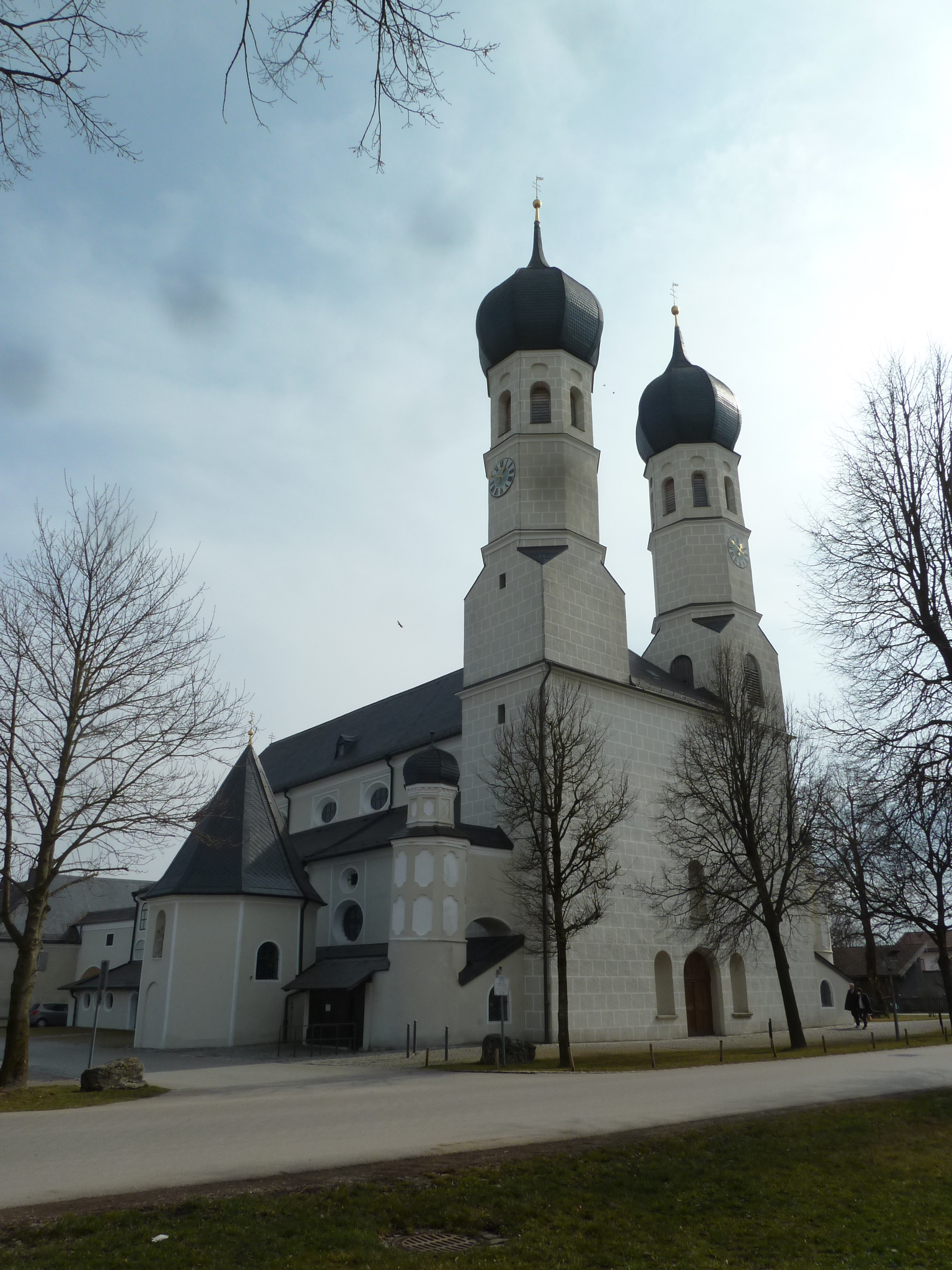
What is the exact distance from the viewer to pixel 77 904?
2389 inches

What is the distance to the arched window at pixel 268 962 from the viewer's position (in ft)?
98.6

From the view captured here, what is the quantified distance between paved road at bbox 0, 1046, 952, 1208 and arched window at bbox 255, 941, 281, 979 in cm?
1013

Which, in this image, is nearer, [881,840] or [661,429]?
[881,840]

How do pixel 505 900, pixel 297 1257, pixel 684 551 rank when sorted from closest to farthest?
pixel 297 1257 → pixel 505 900 → pixel 684 551

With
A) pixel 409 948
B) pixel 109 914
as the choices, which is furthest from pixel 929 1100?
pixel 109 914

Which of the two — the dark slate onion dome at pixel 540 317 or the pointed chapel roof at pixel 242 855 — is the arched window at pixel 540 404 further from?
the pointed chapel roof at pixel 242 855

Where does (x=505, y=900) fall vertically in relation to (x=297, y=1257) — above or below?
above

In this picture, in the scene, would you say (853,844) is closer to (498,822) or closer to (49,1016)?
(498,822)

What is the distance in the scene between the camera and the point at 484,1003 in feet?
85.0

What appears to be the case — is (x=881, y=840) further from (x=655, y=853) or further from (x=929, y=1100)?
(x=655, y=853)

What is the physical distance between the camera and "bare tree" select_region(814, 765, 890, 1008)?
622 inches

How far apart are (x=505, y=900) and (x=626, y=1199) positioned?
2020 centimetres

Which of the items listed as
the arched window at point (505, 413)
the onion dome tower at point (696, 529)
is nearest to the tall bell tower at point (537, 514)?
the arched window at point (505, 413)

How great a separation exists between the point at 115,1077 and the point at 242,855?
15.4 meters
